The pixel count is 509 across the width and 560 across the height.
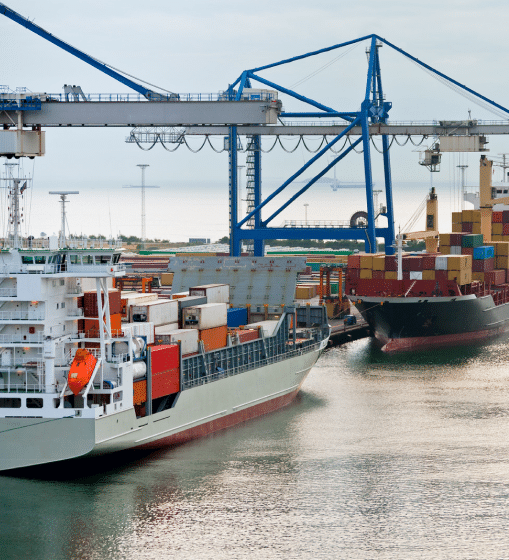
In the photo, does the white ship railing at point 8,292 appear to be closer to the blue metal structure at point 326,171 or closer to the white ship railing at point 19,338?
the white ship railing at point 19,338

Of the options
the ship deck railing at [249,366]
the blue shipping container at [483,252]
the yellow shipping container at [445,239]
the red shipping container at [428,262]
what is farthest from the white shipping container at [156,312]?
the yellow shipping container at [445,239]

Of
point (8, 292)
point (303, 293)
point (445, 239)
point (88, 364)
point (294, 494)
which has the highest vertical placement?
point (445, 239)

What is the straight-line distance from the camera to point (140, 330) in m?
32.5

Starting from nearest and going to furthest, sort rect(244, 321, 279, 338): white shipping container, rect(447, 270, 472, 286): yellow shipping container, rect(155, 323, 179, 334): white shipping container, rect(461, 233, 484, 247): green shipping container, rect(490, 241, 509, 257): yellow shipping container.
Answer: rect(155, 323, 179, 334): white shipping container → rect(244, 321, 279, 338): white shipping container → rect(447, 270, 472, 286): yellow shipping container → rect(461, 233, 484, 247): green shipping container → rect(490, 241, 509, 257): yellow shipping container

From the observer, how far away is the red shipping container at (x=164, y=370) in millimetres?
31469

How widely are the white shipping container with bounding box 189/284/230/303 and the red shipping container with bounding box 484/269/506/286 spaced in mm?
29741

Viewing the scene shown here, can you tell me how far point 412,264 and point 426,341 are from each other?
507 cm

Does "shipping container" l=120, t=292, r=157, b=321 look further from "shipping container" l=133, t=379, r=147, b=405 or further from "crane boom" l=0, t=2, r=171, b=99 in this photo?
"crane boom" l=0, t=2, r=171, b=99

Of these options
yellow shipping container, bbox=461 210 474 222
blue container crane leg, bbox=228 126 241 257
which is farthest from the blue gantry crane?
yellow shipping container, bbox=461 210 474 222

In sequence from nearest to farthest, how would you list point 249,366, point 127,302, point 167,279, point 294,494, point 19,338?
1. point 294,494
2. point 19,338
3. point 127,302
4. point 249,366
5. point 167,279

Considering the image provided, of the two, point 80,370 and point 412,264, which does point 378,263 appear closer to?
point 412,264

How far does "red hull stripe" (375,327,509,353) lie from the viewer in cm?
5697

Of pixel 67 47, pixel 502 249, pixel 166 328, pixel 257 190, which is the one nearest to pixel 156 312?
pixel 166 328

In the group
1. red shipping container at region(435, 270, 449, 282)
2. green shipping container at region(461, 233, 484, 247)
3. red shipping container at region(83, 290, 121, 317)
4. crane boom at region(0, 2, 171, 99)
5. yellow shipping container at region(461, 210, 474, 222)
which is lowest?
red shipping container at region(83, 290, 121, 317)
